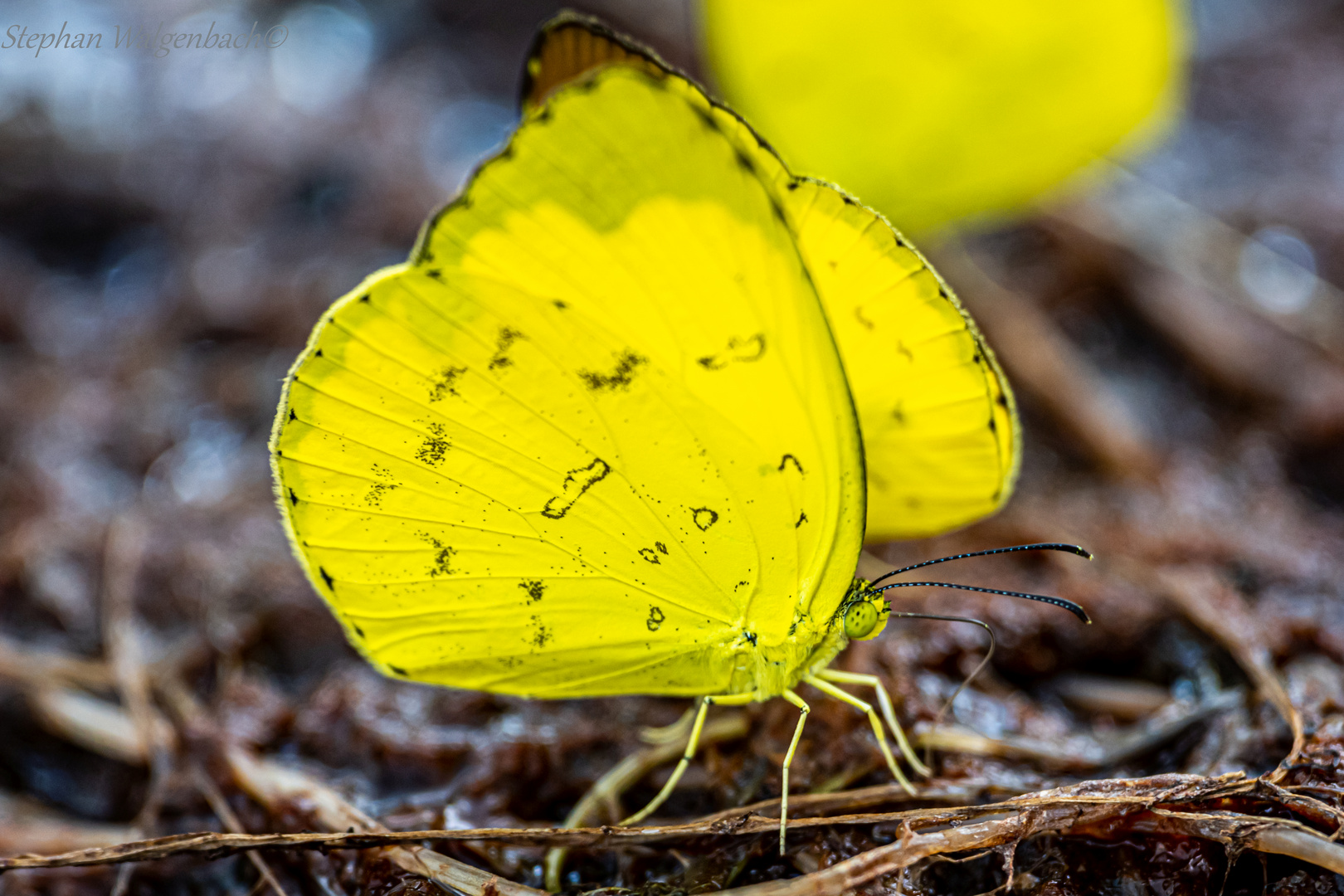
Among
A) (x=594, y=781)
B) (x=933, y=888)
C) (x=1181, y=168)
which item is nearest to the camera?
(x=933, y=888)

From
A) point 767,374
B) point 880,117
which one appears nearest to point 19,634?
point 767,374

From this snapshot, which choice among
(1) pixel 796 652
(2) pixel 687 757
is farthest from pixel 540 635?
(1) pixel 796 652

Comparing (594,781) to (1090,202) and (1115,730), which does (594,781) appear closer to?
(1115,730)

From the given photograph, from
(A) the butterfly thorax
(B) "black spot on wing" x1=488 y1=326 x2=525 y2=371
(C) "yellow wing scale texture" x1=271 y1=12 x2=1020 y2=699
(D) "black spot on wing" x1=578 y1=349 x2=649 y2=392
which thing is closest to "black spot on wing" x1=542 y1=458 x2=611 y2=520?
(C) "yellow wing scale texture" x1=271 y1=12 x2=1020 y2=699

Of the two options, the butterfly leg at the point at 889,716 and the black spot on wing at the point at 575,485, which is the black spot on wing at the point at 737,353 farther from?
the butterfly leg at the point at 889,716

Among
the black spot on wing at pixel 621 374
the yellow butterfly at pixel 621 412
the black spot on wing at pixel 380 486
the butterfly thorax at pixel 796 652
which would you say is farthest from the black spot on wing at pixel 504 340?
the butterfly thorax at pixel 796 652

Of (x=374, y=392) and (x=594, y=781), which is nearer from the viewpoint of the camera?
(x=374, y=392)

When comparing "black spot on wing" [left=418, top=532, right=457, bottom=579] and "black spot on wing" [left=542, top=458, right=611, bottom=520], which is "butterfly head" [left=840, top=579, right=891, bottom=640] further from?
"black spot on wing" [left=418, top=532, right=457, bottom=579]

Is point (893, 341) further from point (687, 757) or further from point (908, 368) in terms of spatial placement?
point (687, 757)
